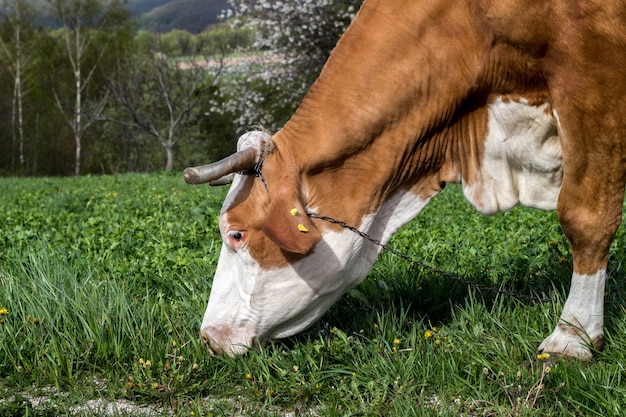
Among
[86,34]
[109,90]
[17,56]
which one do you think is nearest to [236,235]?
[109,90]

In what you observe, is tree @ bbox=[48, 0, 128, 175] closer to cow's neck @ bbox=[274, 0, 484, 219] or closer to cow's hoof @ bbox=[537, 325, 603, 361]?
cow's neck @ bbox=[274, 0, 484, 219]

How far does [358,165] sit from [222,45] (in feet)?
126

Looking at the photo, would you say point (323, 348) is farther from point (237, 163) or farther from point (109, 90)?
point (109, 90)

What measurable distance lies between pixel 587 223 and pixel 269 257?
1.50 meters

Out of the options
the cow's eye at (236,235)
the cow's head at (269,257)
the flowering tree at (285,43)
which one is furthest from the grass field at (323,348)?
the flowering tree at (285,43)

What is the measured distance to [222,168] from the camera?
3383 millimetres

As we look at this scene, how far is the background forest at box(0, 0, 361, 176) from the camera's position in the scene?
4297 cm

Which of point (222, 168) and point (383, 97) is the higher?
point (383, 97)

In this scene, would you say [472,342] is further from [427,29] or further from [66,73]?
[66,73]

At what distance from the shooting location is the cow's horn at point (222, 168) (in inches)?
129

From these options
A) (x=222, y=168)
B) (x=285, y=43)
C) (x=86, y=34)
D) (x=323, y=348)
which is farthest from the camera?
(x=86, y=34)

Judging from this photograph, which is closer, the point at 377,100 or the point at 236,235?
the point at 377,100

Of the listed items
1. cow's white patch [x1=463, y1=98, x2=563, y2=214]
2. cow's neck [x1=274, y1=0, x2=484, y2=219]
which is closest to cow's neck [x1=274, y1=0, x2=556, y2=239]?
cow's neck [x1=274, y1=0, x2=484, y2=219]

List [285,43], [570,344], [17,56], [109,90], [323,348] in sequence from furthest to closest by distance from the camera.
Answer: [17,56] → [109,90] → [285,43] → [323,348] → [570,344]
